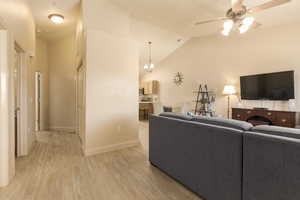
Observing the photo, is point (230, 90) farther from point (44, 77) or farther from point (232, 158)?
point (44, 77)

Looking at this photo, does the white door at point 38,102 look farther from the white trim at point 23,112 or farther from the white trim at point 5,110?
the white trim at point 5,110

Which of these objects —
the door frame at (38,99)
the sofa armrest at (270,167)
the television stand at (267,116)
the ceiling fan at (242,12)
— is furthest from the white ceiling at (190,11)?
the door frame at (38,99)

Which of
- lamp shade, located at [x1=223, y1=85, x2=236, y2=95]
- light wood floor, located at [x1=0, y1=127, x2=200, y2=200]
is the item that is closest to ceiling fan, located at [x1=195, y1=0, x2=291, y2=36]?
lamp shade, located at [x1=223, y1=85, x2=236, y2=95]

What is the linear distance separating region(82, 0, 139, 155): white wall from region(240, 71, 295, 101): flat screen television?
3194 mm

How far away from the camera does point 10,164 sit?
218 centimetres

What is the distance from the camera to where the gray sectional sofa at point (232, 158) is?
3.67ft

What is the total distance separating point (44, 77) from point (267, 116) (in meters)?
6.64

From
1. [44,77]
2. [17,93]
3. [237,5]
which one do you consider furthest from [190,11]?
[44,77]

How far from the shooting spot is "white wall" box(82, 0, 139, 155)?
10.5 ft

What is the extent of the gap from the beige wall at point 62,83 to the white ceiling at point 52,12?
1.34 ft

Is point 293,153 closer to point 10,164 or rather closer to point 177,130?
point 177,130

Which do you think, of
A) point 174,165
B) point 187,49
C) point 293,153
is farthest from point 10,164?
point 187,49

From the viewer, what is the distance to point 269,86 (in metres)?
4.09

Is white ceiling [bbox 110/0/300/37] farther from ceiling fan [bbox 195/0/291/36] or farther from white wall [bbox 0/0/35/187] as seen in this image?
A: white wall [bbox 0/0/35/187]
